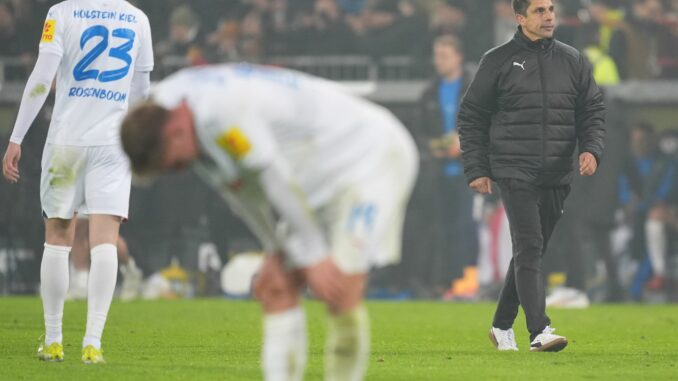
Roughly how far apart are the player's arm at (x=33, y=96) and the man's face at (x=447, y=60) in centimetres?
978

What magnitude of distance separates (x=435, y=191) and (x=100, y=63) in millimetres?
10254

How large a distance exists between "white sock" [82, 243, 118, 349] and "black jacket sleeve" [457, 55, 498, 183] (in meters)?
2.64

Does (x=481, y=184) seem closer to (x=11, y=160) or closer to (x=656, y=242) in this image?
(x=11, y=160)

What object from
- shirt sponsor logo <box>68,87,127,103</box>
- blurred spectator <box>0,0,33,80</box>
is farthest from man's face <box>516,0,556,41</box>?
blurred spectator <box>0,0,33,80</box>

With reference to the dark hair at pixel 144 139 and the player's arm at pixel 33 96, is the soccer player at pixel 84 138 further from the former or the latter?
the dark hair at pixel 144 139

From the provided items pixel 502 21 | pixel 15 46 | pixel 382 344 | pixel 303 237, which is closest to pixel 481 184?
pixel 382 344

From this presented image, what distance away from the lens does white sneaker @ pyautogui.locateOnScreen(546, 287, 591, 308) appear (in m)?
17.6

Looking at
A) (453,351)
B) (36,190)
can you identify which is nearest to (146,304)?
(36,190)

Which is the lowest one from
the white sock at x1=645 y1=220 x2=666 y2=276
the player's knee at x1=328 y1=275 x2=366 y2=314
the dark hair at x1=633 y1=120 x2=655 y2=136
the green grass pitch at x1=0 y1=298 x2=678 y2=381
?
the white sock at x1=645 y1=220 x2=666 y2=276

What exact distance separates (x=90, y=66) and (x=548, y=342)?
3.31 m

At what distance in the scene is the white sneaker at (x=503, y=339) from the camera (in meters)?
10.3

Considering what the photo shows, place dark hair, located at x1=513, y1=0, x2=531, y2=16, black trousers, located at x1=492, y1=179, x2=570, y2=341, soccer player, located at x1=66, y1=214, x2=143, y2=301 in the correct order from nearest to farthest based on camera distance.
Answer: black trousers, located at x1=492, y1=179, x2=570, y2=341 → dark hair, located at x1=513, y1=0, x2=531, y2=16 → soccer player, located at x1=66, y1=214, x2=143, y2=301

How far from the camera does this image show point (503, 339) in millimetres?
10305

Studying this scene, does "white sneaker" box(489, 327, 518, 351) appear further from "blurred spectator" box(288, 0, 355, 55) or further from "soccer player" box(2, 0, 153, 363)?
"blurred spectator" box(288, 0, 355, 55)
